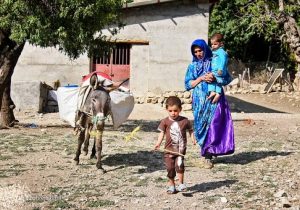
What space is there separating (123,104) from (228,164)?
2.01 m

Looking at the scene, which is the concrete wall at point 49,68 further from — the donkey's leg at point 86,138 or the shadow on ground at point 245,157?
the shadow on ground at point 245,157

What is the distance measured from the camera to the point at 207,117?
24.7ft

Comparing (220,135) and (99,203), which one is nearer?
(99,203)

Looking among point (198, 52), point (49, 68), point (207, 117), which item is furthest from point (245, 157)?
point (49, 68)


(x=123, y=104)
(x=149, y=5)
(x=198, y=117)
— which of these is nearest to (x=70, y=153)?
(x=123, y=104)

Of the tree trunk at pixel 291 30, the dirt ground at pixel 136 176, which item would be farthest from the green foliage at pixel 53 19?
the tree trunk at pixel 291 30

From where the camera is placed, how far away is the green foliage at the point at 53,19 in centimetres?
1045

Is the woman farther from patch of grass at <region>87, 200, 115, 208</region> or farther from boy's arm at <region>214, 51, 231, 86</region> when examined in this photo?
patch of grass at <region>87, 200, 115, 208</region>

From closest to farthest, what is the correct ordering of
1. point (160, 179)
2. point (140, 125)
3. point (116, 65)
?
point (160, 179) < point (140, 125) < point (116, 65)

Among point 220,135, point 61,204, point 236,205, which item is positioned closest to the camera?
point 236,205

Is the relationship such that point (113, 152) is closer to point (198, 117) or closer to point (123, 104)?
point (123, 104)

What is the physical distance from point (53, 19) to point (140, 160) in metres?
4.07

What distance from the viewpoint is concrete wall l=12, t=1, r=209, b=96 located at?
1722 cm

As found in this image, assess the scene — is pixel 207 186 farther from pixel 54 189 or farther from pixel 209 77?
pixel 54 189
